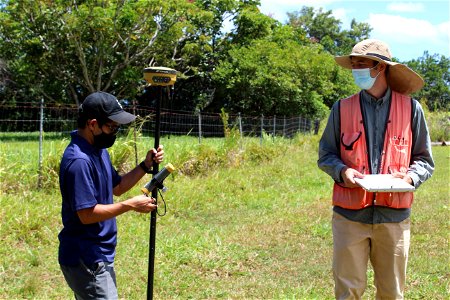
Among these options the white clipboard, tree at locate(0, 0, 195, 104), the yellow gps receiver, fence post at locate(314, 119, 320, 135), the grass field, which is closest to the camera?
the white clipboard

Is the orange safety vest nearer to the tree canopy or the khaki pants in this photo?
the khaki pants

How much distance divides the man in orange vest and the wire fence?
26.0 feet

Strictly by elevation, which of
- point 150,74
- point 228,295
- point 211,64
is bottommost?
point 228,295

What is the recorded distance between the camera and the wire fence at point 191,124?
38.8 ft

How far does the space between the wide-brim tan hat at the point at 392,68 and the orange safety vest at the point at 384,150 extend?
4.1 inches

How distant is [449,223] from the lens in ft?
22.6

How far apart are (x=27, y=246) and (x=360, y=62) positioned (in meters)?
4.04

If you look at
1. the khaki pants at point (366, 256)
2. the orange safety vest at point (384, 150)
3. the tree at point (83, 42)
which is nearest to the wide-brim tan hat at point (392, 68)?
the orange safety vest at point (384, 150)

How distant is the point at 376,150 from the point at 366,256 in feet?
2.13

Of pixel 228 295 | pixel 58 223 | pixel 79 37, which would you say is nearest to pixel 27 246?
pixel 58 223

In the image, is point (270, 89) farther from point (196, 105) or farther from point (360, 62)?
point (360, 62)

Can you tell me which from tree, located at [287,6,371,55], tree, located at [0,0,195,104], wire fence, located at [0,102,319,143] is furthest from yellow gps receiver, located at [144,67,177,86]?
tree, located at [287,6,371,55]

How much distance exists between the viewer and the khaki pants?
313 cm

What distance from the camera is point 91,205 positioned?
2.61 meters
